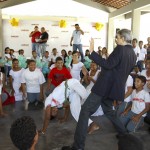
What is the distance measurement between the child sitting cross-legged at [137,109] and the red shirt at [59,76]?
3.98ft

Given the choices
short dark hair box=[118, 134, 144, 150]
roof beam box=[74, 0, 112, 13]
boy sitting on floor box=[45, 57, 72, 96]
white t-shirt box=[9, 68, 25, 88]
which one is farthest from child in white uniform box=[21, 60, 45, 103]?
roof beam box=[74, 0, 112, 13]

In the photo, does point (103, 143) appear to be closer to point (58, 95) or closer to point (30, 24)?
point (58, 95)

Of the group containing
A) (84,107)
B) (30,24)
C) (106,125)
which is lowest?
(106,125)

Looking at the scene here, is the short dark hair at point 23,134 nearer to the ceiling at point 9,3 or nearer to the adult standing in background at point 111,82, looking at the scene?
the adult standing in background at point 111,82

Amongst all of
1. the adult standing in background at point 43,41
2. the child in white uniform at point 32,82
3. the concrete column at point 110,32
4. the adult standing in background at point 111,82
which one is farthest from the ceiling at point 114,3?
the adult standing in background at point 111,82

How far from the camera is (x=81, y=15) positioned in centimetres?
1266

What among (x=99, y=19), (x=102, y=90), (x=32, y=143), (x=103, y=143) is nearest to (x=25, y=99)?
(x=103, y=143)

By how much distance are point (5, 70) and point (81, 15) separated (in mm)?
6007

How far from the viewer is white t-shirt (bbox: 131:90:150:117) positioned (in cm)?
362

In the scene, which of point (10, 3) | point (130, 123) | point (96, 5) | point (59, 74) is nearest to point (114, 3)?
point (96, 5)

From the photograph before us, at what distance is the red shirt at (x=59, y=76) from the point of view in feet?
14.3

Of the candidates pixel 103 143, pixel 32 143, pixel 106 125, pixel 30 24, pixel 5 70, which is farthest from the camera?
pixel 30 24

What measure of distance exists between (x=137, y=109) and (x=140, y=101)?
0.44 feet

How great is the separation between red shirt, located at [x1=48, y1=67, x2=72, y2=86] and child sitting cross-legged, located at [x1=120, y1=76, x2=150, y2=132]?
1.21m
